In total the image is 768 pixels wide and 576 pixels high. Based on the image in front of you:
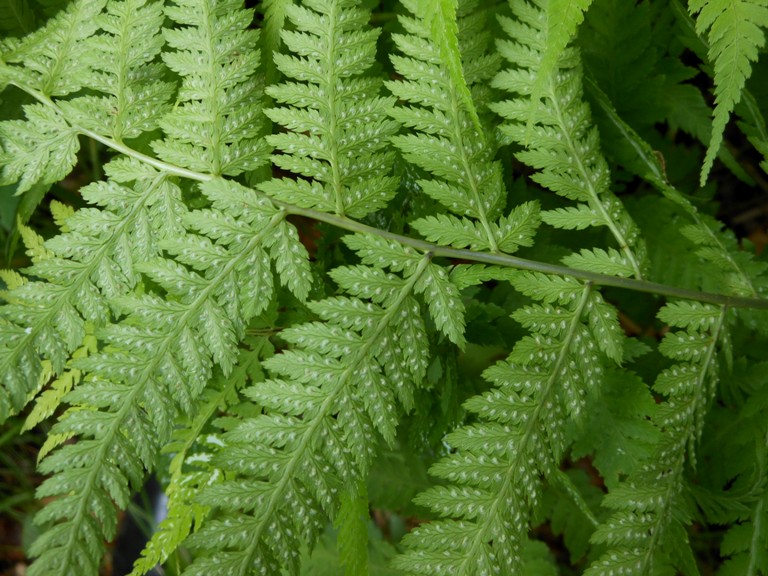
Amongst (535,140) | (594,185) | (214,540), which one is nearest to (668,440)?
(594,185)

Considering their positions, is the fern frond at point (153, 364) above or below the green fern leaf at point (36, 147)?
below

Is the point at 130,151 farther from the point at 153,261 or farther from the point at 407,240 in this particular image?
the point at 407,240

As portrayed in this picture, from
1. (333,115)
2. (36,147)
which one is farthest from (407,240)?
(36,147)

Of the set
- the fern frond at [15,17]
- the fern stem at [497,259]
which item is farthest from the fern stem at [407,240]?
the fern frond at [15,17]

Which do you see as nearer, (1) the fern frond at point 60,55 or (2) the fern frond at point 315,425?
(2) the fern frond at point 315,425

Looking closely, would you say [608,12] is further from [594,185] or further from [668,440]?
[668,440]

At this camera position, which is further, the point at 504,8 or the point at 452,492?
the point at 504,8

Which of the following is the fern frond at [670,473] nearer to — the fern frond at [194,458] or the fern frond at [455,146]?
the fern frond at [455,146]
